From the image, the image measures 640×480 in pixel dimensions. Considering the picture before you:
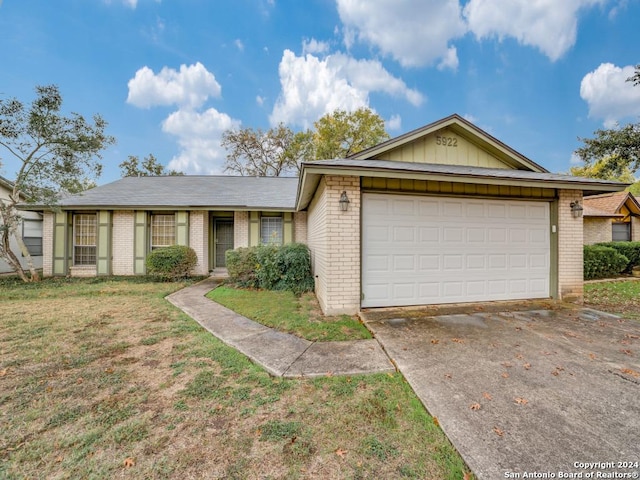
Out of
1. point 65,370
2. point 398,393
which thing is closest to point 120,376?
point 65,370

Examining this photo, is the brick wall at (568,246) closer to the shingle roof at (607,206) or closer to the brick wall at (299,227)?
the brick wall at (299,227)

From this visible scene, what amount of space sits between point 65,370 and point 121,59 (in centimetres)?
1322

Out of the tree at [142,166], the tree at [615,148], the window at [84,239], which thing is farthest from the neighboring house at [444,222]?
the tree at [142,166]

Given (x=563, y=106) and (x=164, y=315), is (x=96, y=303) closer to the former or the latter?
(x=164, y=315)

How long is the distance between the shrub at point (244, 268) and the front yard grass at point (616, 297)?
826 centimetres

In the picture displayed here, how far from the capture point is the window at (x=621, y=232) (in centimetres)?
1380

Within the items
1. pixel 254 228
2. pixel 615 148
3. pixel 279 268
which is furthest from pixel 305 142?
pixel 615 148

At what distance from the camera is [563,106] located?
15516 millimetres

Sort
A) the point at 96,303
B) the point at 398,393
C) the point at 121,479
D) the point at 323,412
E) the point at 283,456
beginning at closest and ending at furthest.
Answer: the point at 121,479
the point at 283,456
the point at 323,412
the point at 398,393
the point at 96,303

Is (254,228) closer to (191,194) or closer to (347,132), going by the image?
(191,194)

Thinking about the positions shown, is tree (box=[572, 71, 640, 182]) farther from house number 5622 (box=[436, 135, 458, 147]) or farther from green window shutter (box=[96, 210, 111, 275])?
green window shutter (box=[96, 210, 111, 275])

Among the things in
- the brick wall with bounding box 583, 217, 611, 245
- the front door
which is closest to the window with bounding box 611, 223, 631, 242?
the brick wall with bounding box 583, 217, 611, 245

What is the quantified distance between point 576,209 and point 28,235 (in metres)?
19.9

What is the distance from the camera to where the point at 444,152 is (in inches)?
244
